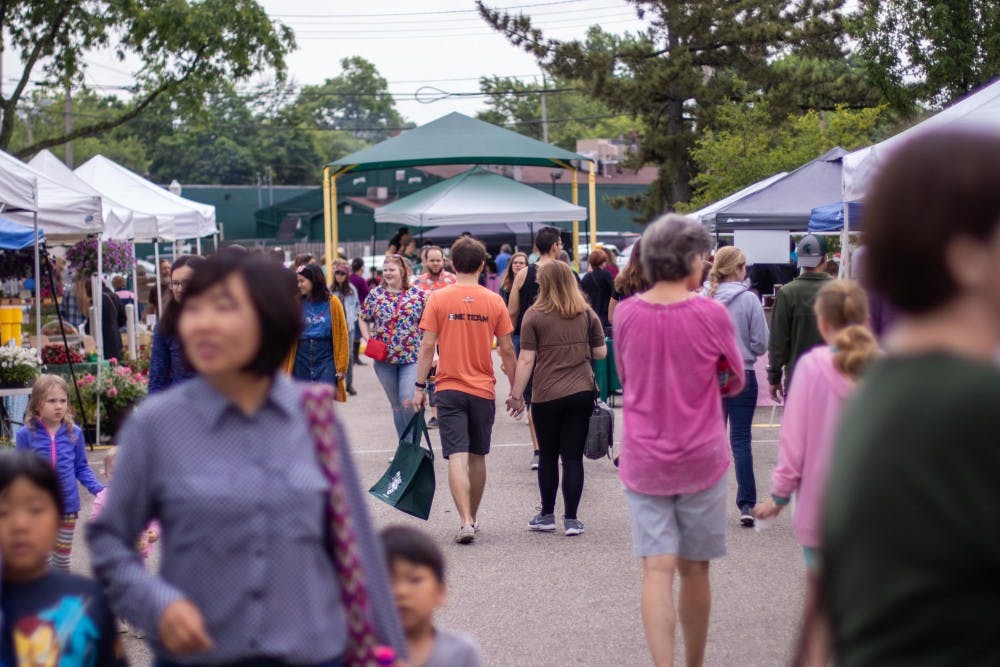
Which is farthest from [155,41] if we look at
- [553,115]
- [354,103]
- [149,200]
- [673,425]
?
[354,103]

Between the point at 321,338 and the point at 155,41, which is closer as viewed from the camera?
the point at 321,338

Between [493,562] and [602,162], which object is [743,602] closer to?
[493,562]

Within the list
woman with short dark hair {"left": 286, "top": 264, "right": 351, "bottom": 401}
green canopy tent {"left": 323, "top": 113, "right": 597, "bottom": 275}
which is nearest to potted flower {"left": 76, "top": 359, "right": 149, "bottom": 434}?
woman with short dark hair {"left": 286, "top": 264, "right": 351, "bottom": 401}

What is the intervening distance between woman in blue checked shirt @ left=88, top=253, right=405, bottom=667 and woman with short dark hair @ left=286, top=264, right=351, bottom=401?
21.9 ft

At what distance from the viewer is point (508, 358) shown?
9148 millimetres

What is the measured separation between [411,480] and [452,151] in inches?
528

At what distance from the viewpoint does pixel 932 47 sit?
1981 centimetres

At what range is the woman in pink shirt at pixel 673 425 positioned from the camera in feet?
17.0

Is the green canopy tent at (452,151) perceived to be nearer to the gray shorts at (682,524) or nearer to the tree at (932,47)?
the tree at (932,47)

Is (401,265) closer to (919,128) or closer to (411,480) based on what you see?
(411,480)

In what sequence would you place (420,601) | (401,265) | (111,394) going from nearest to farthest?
1. (420,601)
2. (401,265)
3. (111,394)

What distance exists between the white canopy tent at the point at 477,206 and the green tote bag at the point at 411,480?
1220 cm

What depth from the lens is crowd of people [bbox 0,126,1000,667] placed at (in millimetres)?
1853

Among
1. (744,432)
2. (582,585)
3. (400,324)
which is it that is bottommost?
(582,585)
